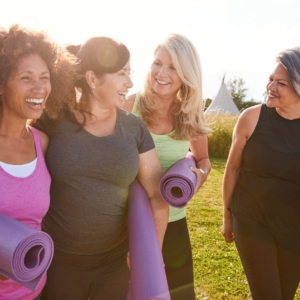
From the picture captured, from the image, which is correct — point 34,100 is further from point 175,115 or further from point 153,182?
point 175,115

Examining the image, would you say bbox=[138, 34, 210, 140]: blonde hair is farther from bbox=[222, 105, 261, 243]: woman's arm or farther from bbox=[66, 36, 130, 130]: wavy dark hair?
bbox=[66, 36, 130, 130]: wavy dark hair

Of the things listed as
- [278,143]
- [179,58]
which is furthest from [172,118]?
[278,143]

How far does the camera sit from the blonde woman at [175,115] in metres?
2.66

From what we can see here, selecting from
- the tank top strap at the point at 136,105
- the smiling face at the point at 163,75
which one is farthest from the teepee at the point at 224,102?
the smiling face at the point at 163,75

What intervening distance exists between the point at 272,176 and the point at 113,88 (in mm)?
1301

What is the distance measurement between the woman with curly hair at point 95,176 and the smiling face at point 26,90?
20cm

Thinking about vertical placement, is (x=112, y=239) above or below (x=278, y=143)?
below

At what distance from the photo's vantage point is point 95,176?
6.65 feet

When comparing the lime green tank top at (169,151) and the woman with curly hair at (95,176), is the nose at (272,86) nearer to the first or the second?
the lime green tank top at (169,151)

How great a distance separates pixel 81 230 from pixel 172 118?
117 cm

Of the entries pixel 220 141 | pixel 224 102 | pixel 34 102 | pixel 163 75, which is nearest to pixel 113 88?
pixel 34 102

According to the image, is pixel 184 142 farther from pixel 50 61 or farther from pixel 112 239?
pixel 50 61

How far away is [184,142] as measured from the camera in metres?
2.78

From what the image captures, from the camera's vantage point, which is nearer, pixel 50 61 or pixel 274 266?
pixel 50 61
